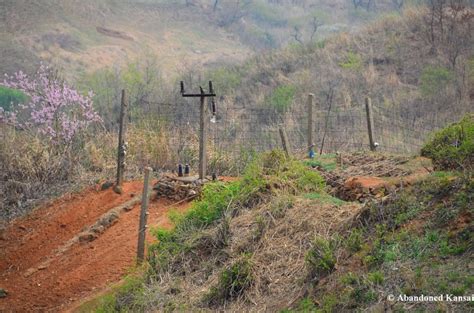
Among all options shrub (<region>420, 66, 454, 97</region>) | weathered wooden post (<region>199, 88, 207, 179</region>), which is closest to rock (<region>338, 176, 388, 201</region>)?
weathered wooden post (<region>199, 88, 207, 179</region>)

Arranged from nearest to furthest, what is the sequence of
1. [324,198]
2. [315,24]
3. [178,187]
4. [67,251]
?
1. [324,198]
2. [67,251]
3. [178,187]
4. [315,24]

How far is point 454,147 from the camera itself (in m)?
7.43

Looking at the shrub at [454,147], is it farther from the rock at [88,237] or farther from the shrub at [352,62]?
the shrub at [352,62]

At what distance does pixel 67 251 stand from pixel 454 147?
19.5 feet

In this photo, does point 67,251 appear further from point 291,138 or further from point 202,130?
point 291,138

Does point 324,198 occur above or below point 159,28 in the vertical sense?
below

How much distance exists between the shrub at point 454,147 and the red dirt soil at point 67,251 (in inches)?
151

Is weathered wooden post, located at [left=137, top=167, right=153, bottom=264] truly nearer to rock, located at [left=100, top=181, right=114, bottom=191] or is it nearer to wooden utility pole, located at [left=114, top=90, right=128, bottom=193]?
wooden utility pole, located at [left=114, top=90, right=128, bottom=193]

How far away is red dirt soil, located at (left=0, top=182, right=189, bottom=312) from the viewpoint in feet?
28.9

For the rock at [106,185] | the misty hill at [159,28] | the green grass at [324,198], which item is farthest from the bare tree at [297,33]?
the green grass at [324,198]

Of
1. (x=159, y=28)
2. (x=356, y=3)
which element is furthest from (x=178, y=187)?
(x=356, y=3)

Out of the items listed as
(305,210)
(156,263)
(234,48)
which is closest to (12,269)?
(156,263)

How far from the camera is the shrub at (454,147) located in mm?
6840

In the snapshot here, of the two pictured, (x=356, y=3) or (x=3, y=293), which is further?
(x=356, y=3)
